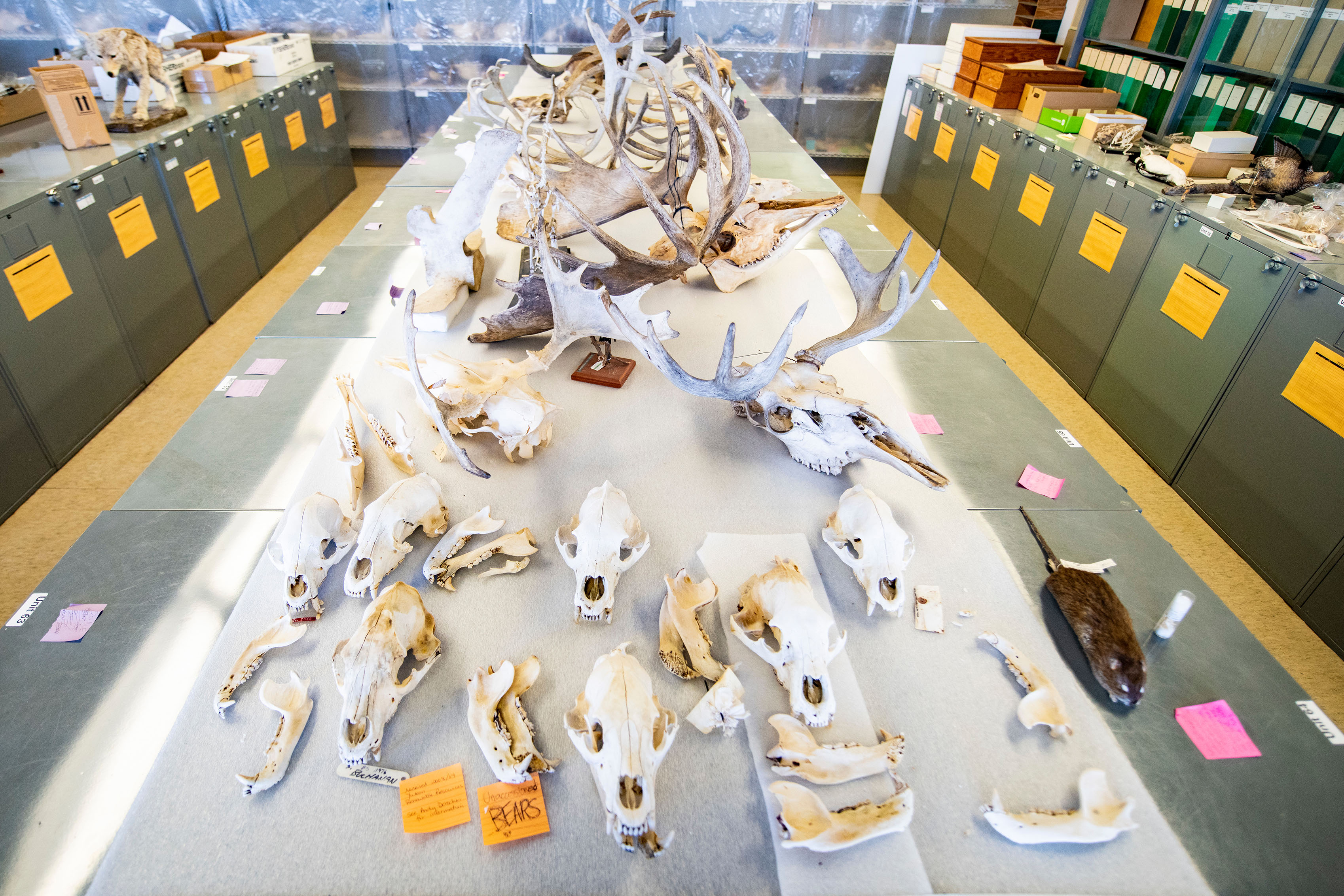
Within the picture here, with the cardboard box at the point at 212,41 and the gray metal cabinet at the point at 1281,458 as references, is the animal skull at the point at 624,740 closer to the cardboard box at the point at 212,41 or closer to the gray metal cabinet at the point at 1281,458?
the gray metal cabinet at the point at 1281,458

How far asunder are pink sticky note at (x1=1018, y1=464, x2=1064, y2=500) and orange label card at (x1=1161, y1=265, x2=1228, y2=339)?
5.46 feet

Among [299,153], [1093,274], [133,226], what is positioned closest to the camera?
[133,226]

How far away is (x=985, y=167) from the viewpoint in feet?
16.5

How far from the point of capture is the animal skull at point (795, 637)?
1.43 meters

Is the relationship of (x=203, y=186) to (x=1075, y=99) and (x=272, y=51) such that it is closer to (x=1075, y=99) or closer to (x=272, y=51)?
(x=272, y=51)

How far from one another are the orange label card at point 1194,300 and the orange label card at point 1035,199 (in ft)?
3.96

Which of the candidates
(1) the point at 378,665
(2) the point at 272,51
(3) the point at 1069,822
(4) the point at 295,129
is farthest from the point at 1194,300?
(2) the point at 272,51

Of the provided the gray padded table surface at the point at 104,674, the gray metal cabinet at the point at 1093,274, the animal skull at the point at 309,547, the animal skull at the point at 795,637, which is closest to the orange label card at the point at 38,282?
the gray padded table surface at the point at 104,674

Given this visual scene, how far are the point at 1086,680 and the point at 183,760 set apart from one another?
190 cm

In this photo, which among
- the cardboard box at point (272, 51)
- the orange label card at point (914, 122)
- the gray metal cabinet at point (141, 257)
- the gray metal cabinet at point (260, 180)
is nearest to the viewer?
the gray metal cabinet at point (141, 257)

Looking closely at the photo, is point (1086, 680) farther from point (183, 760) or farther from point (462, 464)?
point (183, 760)

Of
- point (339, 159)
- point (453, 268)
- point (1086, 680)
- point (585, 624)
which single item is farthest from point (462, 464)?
point (339, 159)

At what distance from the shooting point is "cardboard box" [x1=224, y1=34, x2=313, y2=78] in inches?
215

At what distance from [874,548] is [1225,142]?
3469 mm
